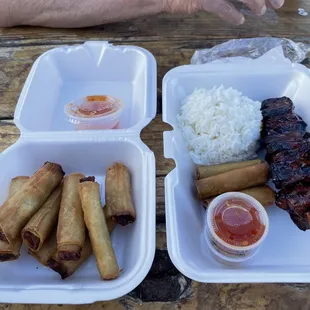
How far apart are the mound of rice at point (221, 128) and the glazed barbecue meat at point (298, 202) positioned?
0.24 m

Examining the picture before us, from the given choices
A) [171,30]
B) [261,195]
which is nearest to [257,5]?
[171,30]

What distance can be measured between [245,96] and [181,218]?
24.7 inches

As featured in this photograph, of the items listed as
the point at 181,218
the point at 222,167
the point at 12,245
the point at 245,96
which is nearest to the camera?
the point at 12,245

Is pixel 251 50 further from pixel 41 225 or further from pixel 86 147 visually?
pixel 41 225

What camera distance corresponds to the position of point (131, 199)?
123 cm

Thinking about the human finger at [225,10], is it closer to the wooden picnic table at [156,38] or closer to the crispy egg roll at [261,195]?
the wooden picnic table at [156,38]

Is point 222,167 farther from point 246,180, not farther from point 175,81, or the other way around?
point 175,81

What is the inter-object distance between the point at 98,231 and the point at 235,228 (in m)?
0.39

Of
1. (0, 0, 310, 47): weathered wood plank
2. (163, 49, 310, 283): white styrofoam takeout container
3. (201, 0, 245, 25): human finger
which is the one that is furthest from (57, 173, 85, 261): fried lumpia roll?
(201, 0, 245, 25): human finger

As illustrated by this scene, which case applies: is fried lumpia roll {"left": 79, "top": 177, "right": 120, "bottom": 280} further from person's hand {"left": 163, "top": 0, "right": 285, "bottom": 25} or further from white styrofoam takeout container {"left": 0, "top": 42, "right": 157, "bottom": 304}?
person's hand {"left": 163, "top": 0, "right": 285, "bottom": 25}

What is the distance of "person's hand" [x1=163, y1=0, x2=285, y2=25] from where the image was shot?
1.68 m

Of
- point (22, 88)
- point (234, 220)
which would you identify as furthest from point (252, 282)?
point (22, 88)

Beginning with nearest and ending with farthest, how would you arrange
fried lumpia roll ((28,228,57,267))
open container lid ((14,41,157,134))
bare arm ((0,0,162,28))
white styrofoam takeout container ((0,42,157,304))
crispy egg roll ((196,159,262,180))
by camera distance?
white styrofoam takeout container ((0,42,157,304))
fried lumpia roll ((28,228,57,267))
crispy egg roll ((196,159,262,180))
open container lid ((14,41,157,134))
bare arm ((0,0,162,28))

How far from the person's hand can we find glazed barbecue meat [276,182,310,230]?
0.90m
